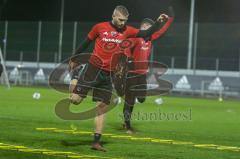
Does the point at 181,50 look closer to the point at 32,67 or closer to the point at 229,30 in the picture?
the point at 229,30

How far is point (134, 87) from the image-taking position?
1485 cm

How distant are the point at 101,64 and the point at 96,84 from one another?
0.34 meters

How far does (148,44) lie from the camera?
49.5 feet

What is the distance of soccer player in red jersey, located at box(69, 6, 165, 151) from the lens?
433 inches

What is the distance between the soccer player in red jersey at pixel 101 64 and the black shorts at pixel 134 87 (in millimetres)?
3558

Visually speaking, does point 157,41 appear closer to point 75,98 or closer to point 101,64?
point 101,64

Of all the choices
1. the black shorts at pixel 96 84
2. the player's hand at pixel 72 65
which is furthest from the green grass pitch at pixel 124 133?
the player's hand at pixel 72 65

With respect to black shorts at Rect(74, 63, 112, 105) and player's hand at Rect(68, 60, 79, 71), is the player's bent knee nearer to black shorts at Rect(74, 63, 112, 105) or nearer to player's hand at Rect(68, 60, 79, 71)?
black shorts at Rect(74, 63, 112, 105)

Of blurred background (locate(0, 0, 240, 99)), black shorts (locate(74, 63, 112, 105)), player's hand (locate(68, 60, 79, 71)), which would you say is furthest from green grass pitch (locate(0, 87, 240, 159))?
blurred background (locate(0, 0, 240, 99))

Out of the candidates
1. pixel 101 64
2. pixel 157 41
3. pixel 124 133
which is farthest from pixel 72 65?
pixel 157 41

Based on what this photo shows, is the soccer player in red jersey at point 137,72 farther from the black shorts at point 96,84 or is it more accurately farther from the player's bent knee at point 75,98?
the player's bent knee at point 75,98

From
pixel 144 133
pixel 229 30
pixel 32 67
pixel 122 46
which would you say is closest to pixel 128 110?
pixel 144 133

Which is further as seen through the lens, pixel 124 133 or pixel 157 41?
pixel 157 41

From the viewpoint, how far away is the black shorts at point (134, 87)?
14852 mm
